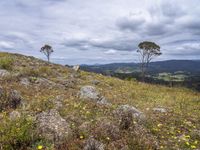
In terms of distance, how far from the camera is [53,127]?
25.5 ft

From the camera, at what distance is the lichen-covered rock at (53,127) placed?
7386 millimetres

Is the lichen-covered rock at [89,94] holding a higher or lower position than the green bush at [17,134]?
higher

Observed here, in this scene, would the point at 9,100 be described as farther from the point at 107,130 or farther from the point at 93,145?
the point at 93,145

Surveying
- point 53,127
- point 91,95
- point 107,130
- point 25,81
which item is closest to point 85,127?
point 107,130

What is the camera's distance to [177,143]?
8125 mm

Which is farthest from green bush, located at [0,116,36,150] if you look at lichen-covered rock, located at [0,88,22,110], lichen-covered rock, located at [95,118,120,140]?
lichen-covered rock, located at [0,88,22,110]

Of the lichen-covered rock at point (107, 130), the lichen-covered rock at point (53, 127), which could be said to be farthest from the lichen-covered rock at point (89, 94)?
the lichen-covered rock at point (107, 130)

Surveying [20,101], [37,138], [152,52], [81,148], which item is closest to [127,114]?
[81,148]

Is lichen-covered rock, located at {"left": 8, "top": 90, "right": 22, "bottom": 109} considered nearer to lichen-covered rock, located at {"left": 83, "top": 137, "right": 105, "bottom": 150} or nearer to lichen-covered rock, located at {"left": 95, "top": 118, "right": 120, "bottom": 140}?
lichen-covered rock, located at {"left": 95, "top": 118, "right": 120, "bottom": 140}

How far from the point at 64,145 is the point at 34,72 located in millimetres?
13288

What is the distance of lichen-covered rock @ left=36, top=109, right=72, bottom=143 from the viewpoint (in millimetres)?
7386

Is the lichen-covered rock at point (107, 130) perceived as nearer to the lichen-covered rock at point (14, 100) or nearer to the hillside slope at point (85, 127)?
the hillside slope at point (85, 127)

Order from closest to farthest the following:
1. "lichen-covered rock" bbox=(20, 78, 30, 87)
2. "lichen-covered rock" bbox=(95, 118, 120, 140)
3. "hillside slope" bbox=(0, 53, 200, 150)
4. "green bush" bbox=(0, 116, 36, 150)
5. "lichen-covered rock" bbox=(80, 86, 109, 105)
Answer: "green bush" bbox=(0, 116, 36, 150)
"hillside slope" bbox=(0, 53, 200, 150)
"lichen-covered rock" bbox=(95, 118, 120, 140)
"lichen-covered rock" bbox=(80, 86, 109, 105)
"lichen-covered rock" bbox=(20, 78, 30, 87)

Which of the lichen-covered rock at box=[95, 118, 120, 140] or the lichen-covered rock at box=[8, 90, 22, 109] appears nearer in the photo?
→ the lichen-covered rock at box=[95, 118, 120, 140]
